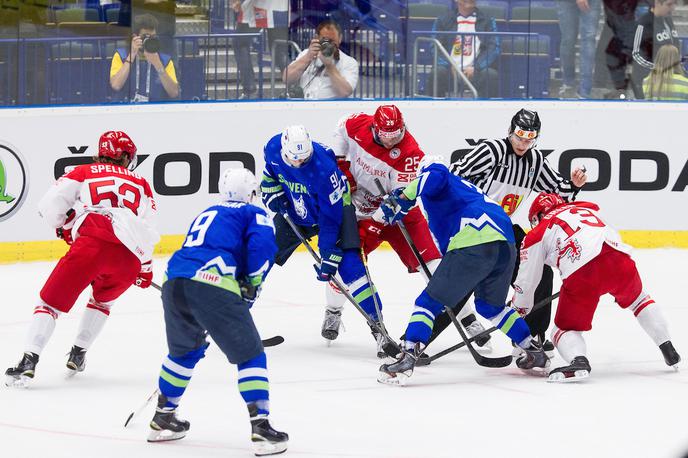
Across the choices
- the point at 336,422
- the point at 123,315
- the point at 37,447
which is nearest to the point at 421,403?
the point at 336,422

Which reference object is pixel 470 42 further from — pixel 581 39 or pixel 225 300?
pixel 225 300

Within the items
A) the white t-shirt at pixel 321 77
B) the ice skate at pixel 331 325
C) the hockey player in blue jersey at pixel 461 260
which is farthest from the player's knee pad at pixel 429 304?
the white t-shirt at pixel 321 77

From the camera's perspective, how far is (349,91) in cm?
913

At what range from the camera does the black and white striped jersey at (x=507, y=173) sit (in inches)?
242

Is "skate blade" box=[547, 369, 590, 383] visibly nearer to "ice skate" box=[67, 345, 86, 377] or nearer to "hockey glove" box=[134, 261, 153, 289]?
"hockey glove" box=[134, 261, 153, 289]

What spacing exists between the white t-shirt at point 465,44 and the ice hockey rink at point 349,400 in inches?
101

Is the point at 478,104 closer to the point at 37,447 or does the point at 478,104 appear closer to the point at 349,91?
the point at 349,91

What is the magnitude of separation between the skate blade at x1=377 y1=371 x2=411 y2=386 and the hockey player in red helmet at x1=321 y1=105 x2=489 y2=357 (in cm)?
89

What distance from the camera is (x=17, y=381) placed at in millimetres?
5465

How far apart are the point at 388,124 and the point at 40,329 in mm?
1862

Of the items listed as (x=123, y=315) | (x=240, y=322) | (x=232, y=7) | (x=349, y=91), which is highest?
(x=232, y=7)

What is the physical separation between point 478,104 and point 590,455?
193 inches

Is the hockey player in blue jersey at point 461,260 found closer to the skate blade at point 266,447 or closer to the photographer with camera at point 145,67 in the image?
the skate blade at point 266,447

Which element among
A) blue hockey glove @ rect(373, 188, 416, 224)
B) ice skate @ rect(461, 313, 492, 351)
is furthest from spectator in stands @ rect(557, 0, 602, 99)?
blue hockey glove @ rect(373, 188, 416, 224)
